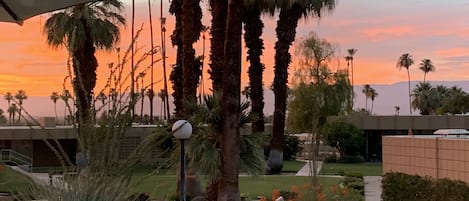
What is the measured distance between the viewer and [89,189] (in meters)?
3.42

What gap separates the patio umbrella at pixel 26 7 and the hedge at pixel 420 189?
7.60m

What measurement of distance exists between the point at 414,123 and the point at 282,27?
59.4 feet

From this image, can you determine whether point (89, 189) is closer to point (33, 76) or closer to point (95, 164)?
point (95, 164)

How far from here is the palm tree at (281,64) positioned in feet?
86.5

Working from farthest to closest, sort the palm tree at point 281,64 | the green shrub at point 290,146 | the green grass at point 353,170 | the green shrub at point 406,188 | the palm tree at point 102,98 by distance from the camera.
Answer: the green shrub at point 290,146 < the green grass at point 353,170 < the palm tree at point 281,64 < the green shrub at point 406,188 < the palm tree at point 102,98

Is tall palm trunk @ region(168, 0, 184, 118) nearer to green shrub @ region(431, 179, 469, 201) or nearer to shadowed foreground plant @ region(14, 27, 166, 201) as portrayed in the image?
green shrub @ region(431, 179, 469, 201)

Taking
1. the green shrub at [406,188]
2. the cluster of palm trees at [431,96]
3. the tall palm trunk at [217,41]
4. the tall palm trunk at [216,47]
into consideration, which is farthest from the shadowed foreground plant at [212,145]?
the cluster of palm trees at [431,96]

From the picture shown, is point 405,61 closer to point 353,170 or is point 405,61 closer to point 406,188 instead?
point 353,170

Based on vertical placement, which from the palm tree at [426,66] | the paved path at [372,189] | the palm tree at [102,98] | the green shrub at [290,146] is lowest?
the paved path at [372,189]

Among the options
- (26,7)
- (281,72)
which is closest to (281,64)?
(281,72)

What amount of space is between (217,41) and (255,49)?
35.9 ft

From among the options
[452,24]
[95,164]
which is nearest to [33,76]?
[452,24]

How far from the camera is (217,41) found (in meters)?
16.0

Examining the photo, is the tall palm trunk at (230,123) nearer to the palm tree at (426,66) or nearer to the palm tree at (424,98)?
the palm tree at (424,98)
